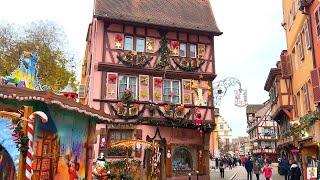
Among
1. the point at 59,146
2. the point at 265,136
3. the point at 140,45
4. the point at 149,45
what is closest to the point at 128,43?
the point at 140,45

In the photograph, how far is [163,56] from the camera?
87.1 ft

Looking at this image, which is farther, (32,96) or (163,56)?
(163,56)

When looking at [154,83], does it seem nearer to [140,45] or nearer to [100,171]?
[140,45]

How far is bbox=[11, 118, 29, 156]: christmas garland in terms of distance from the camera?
10156 mm

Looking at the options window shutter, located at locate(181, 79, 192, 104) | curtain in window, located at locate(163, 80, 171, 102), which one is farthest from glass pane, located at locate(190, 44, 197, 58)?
curtain in window, located at locate(163, 80, 171, 102)

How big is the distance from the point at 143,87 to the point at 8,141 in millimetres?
15421

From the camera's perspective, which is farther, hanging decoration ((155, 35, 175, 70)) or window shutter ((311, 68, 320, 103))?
hanging decoration ((155, 35, 175, 70))

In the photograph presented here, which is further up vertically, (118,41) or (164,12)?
(164,12)

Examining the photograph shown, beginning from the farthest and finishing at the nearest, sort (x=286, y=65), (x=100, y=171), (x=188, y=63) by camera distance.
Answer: (x=188, y=63)
(x=286, y=65)
(x=100, y=171)

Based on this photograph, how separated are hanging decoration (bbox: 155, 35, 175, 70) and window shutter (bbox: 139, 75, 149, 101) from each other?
3.78 feet

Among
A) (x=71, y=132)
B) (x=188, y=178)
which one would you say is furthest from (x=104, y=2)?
(x=71, y=132)

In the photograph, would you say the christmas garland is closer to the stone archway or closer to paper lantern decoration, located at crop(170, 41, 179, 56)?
the stone archway

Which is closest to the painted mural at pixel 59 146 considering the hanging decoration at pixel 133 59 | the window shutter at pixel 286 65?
the hanging decoration at pixel 133 59

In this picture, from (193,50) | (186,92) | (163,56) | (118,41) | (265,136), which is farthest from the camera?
(265,136)
